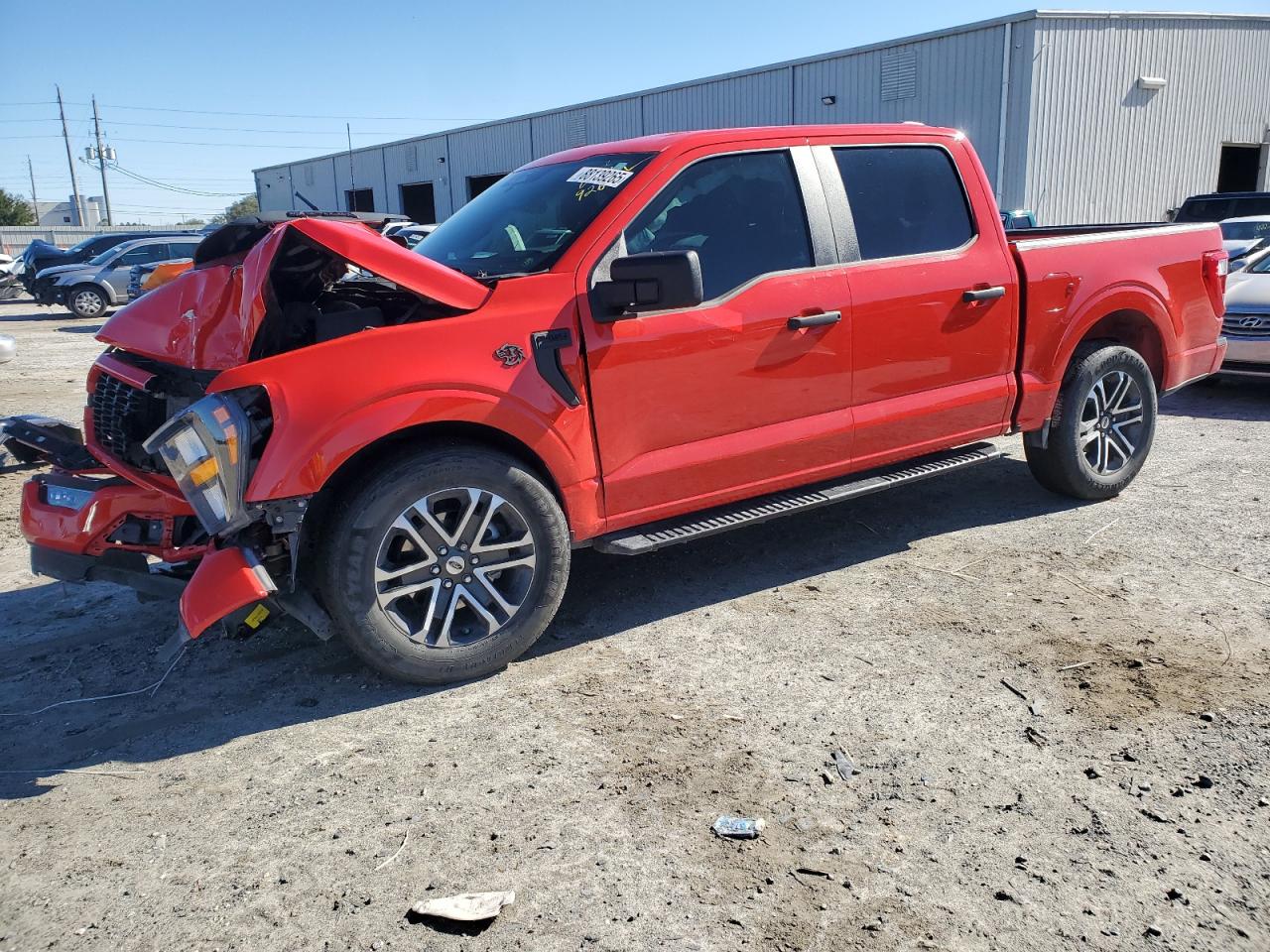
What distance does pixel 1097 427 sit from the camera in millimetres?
5652

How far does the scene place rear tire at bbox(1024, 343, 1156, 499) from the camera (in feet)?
17.9

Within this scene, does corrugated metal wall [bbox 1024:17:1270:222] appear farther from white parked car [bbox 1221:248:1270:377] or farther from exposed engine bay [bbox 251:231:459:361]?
exposed engine bay [bbox 251:231:459:361]

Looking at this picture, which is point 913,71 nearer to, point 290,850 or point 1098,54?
point 1098,54

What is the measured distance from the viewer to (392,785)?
3164 millimetres

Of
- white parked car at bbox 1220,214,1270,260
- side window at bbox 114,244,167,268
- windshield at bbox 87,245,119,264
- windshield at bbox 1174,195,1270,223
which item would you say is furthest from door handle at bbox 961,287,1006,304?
windshield at bbox 87,245,119,264

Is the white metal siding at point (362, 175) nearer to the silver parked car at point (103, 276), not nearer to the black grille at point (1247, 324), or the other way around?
the silver parked car at point (103, 276)

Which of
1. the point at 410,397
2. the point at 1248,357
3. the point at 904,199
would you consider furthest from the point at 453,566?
the point at 1248,357

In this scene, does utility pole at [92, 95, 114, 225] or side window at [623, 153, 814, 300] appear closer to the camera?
side window at [623, 153, 814, 300]

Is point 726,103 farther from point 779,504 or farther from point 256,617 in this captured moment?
point 256,617

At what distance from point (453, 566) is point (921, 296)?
2.55 m

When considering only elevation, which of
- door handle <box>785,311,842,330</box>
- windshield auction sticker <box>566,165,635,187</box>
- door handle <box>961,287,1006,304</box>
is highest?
windshield auction sticker <box>566,165,635,187</box>

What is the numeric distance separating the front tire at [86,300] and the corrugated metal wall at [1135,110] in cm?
2053

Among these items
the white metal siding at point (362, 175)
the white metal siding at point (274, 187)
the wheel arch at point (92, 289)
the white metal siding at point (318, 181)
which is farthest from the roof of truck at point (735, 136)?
the white metal siding at point (274, 187)

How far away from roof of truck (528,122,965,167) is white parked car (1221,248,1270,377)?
519 cm
